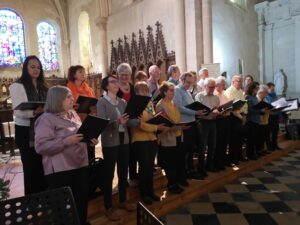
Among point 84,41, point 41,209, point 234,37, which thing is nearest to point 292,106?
point 234,37

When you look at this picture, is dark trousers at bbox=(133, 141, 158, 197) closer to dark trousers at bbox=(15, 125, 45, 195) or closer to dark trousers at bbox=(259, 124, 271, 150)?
dark trousers at bbox=(15, 125, 45, 195)

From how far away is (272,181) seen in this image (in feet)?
14.7

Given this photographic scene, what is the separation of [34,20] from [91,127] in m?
14.2

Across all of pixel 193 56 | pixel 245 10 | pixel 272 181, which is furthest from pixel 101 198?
pixel 245 10

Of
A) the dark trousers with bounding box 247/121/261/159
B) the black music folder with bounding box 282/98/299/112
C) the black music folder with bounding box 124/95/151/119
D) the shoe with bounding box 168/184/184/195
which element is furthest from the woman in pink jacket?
the black music folder with bounding box 282/98/299/112

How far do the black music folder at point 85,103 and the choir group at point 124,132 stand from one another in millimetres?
48

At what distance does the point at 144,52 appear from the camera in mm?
9148

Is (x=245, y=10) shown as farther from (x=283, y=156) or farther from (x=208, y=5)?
(x=283, y=156)

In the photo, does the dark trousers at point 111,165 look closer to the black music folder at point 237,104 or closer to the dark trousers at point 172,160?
the dark trousers at point 172,160

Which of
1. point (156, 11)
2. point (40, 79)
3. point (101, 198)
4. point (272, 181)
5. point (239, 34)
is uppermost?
point (156, 11)

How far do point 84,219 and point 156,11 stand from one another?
24.4 ft

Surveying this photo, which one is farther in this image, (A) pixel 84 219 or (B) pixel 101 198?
(B) pixel 101 198

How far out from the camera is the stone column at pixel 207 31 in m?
7.25

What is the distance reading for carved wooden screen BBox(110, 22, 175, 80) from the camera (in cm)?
840
